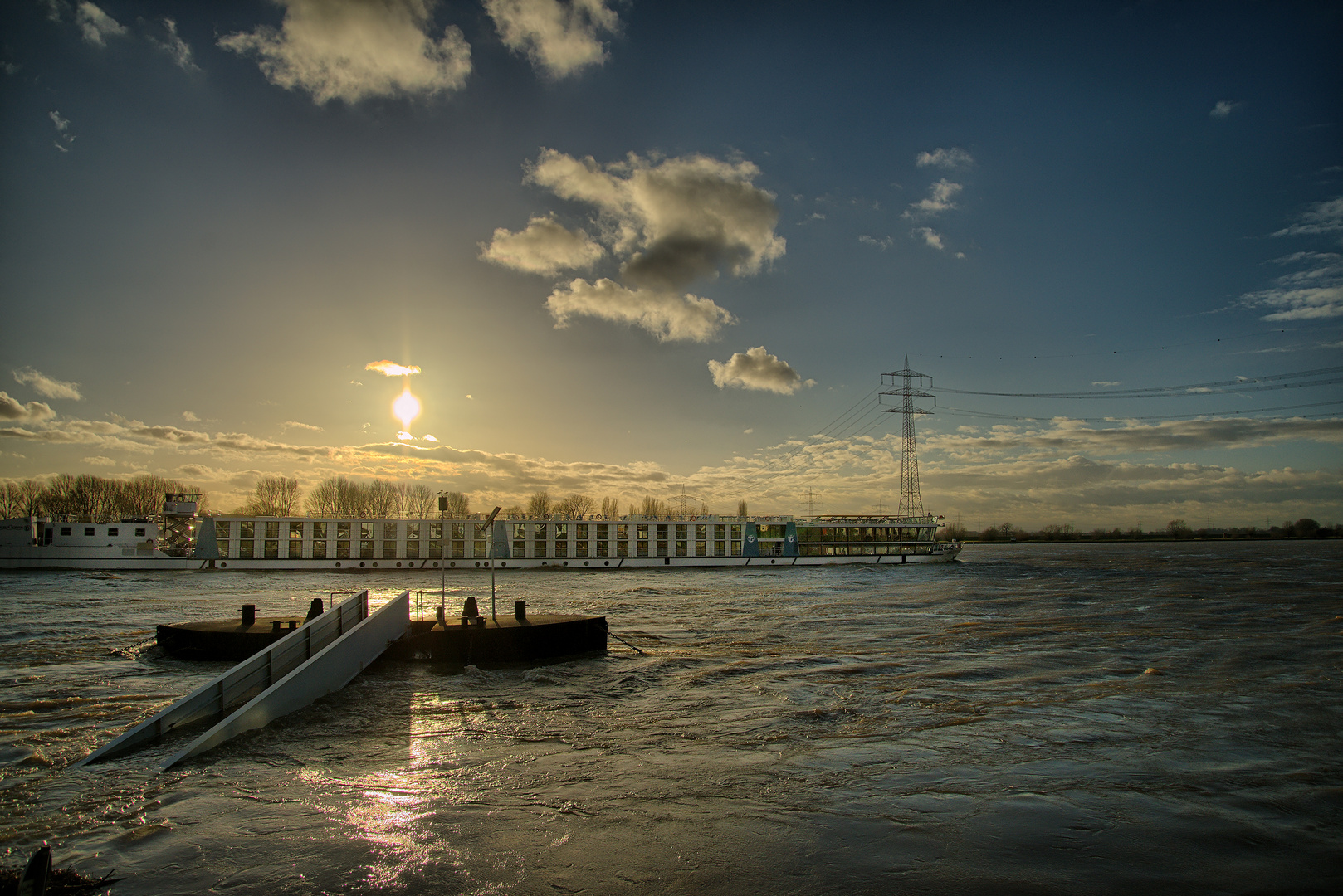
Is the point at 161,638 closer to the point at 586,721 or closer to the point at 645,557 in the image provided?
the point at 586,721

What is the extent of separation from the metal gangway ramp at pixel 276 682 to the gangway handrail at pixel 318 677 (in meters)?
0.01

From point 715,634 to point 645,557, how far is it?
188ft

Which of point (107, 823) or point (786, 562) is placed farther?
point (786, 562)

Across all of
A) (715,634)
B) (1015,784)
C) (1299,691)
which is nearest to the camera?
(1015,784)

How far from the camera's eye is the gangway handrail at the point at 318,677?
11.3m

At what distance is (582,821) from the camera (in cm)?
865

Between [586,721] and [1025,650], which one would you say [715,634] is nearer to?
[1025,650]

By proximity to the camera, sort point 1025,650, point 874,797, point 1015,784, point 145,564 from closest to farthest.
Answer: point 874,797 → point 1015,784 → point 1025,650 → point 145,564

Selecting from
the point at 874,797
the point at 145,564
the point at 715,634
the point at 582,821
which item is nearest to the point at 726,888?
the point at 582,821

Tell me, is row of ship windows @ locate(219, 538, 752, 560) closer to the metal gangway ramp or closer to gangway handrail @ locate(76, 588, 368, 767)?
the metal gangway ramp

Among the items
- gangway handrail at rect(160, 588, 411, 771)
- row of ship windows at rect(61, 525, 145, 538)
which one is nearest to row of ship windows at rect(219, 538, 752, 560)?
row of ship windows at rect(61, 525, 145, 538)

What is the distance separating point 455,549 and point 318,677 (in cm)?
6731

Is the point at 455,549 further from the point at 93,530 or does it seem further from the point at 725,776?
the point at 725,776

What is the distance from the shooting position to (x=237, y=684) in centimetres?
1323
